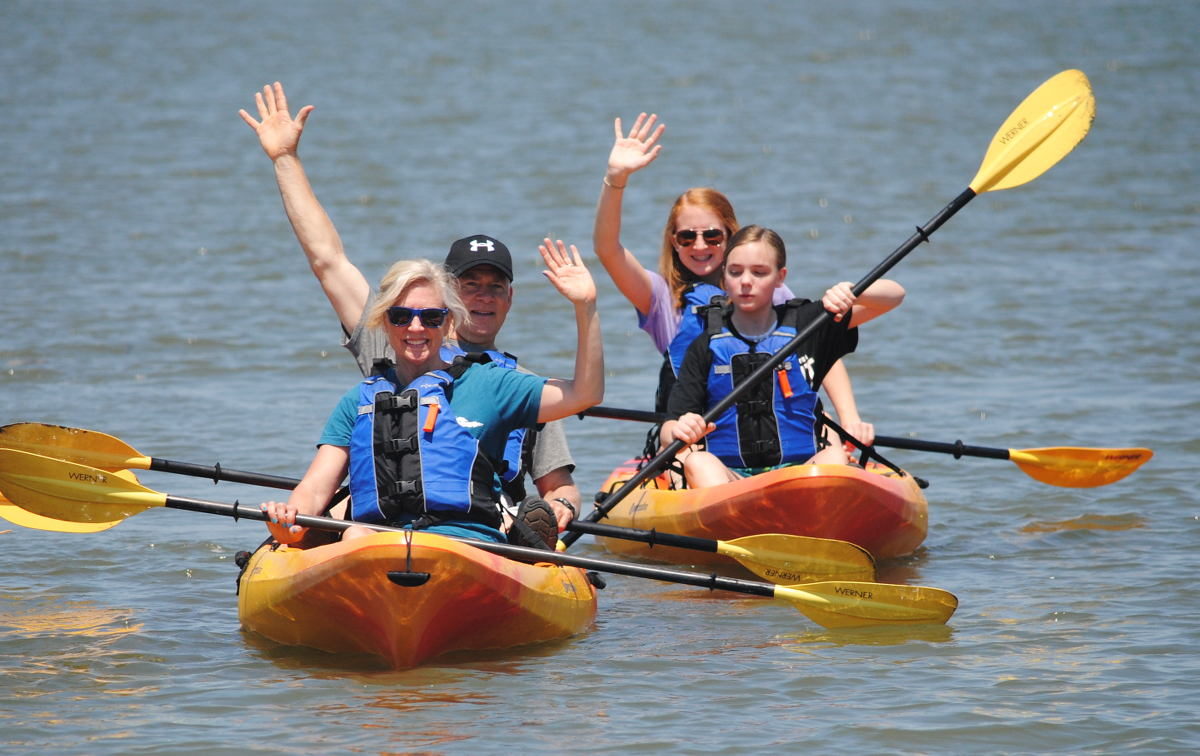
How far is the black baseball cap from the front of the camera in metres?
5.75

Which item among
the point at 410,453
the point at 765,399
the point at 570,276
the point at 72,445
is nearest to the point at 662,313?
the point at 765,399

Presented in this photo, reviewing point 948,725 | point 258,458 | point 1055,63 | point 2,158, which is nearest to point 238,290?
point 258,458

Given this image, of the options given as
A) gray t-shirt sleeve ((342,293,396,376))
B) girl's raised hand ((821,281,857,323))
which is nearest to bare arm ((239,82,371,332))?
gray t-shirt sleeve ((342,293,396,376))

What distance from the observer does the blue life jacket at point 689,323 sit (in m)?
7.01

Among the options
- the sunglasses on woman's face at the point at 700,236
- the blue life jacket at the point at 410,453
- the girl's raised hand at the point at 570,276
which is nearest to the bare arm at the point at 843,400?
the sunglasses on woman's face at the point at 700,236

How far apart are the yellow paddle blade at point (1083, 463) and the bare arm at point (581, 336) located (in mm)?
3144

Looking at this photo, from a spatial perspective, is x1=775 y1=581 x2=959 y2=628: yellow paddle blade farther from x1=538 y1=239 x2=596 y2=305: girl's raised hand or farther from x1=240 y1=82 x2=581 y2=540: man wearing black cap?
x1=538 y1=239 x2=596 y2=305: girl's raised hand

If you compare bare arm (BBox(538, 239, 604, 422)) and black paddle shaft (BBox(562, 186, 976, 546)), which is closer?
bare arm (BBox(538, 239, 604, 422))

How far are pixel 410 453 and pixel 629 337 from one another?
7.41m

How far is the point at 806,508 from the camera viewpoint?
21.0 ft

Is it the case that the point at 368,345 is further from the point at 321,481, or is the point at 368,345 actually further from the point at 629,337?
the point at 629,337

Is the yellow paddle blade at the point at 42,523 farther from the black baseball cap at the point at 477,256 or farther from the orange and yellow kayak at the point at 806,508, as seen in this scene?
the orange and yellow kayak at the point at 806,508

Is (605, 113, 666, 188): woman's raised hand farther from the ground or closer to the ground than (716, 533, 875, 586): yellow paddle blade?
farther from the ground

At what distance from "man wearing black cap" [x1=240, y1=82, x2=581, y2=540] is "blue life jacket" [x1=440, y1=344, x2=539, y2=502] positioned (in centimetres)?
3
